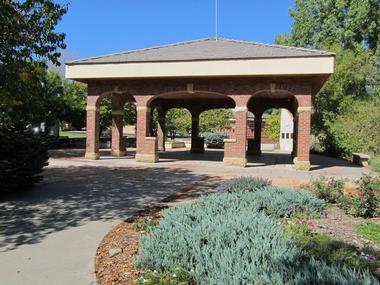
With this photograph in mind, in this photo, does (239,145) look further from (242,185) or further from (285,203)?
(285,203)

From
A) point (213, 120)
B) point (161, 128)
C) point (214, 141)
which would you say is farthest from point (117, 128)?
point (213, 120)

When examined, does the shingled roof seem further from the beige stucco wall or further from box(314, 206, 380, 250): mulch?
box(314, 206, 380, 250): mulch

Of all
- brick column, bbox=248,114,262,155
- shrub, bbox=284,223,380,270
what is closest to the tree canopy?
brick column, bbox=248,114,262,155

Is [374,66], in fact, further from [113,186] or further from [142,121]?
[113,186]

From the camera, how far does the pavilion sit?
59.4 ft

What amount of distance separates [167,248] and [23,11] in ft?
27.5

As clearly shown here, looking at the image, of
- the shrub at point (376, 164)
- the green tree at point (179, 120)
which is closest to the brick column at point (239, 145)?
the shrub at point (376, 164)

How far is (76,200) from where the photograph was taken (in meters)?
9.79

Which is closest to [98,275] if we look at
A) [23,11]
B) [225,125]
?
[23,11]

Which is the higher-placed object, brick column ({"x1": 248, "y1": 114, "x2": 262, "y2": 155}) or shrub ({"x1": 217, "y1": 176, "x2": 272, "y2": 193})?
brick column ({"x1": 248, "y1": 114, "x2": 262, "y2": 155})

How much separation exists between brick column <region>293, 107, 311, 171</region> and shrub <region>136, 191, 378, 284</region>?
12986 millimetres

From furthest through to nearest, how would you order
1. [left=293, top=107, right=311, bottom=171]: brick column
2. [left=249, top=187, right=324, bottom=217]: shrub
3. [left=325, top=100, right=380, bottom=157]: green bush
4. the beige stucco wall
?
[left=325, top=100, right=380, bottom=157]: green bush
[left=293, top=107, right=311, bottom=171]: brick column
the beige stucco wall
[left=249, top=187, right=324, bottom=217]: shrub

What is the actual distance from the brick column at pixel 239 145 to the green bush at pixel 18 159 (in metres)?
10.1

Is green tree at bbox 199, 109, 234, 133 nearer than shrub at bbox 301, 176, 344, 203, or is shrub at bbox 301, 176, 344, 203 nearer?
shrub at bbox 301, 176, 344, 203
